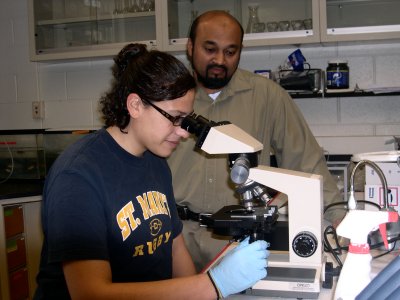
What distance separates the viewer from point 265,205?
1123 mm

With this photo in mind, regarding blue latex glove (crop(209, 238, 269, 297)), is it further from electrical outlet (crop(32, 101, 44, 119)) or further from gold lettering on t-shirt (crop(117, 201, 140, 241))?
electrical outlet (crop(32, 101, 44, 119))

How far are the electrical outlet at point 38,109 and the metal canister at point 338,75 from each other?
2.00 m

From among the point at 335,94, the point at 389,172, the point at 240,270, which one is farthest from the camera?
the point at 335,94

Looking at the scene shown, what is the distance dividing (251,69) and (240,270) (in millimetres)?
2075

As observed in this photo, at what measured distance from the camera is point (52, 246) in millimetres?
948

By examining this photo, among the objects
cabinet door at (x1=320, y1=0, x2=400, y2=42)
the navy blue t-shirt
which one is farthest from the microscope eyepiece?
cabinet door at (x1=320, y1=0, x2=400, y2=42)

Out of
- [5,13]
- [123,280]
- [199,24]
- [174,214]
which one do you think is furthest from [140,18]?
[123,280]

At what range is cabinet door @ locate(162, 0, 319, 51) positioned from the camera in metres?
2.49

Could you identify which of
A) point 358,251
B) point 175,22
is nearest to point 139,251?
point 358,251

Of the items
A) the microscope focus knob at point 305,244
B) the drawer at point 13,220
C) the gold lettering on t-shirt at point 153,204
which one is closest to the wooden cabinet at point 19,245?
the drawer at point 13,220

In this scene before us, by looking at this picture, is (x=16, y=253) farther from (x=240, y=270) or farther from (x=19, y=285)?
(x=240, y=270)

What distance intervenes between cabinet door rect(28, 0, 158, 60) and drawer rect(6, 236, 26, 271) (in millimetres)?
1182

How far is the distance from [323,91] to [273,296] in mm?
1820

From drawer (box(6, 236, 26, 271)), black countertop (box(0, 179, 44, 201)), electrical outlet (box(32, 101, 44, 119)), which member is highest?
electrical outlet (box(32, 101, 44, 119))
